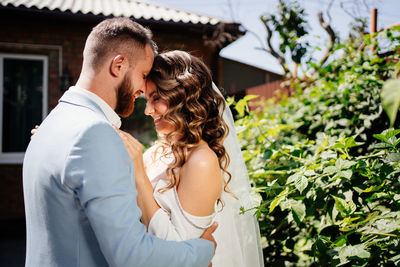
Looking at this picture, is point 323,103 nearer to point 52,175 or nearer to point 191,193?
point 191,193

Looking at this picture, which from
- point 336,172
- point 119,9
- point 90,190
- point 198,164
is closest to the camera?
point 90,190

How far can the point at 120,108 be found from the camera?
55.9 inches

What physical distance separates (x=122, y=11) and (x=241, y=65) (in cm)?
745

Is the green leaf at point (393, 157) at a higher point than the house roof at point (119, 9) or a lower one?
lower

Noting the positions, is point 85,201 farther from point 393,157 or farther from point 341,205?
point 393,157

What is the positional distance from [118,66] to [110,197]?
25.5 inches

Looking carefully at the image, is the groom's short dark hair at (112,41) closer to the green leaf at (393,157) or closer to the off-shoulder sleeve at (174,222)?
the off-shoulder sleeve at (174,222)

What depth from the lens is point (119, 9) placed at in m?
6.56

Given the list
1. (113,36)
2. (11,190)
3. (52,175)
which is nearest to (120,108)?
(113,36)

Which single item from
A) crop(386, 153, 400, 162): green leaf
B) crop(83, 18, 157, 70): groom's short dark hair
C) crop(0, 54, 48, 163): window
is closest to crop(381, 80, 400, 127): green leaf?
crop(386, 153, 400, 162): green leaf

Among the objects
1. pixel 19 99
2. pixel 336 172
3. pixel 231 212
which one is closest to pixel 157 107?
pixel 231 212

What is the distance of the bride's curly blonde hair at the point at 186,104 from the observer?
1771 mm

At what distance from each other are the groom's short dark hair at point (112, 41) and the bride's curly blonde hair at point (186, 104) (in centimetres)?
32

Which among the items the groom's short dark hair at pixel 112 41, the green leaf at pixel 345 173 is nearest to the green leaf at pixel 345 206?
the green leaf at pixel 345 173
